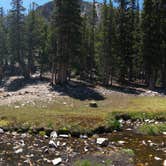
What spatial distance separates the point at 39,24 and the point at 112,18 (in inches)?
688

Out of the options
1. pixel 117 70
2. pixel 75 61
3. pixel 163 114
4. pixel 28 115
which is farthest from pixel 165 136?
pixel 75 61

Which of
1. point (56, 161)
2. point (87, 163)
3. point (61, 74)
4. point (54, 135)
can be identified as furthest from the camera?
point (61, 74)

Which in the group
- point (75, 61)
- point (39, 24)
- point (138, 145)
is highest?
point (39, 24)

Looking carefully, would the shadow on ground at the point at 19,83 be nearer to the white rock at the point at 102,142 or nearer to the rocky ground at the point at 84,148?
the rocky ground at the point at 84,148

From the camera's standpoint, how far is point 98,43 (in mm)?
66062

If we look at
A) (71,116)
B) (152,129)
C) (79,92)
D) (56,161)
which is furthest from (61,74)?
(56,161)

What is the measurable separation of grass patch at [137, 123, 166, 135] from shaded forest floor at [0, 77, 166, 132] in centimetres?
255

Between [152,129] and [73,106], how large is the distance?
14128 millimetres

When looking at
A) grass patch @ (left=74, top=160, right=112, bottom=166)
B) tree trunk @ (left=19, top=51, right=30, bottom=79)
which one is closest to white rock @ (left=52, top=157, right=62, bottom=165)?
grass patch @ (left=74, top=160, right=112, bottom=166)

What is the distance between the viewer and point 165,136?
29.4 meters

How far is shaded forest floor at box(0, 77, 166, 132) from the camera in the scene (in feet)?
98.8

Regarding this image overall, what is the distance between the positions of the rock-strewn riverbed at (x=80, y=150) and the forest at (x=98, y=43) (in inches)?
1225

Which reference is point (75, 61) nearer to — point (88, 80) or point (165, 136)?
point (88, 80)

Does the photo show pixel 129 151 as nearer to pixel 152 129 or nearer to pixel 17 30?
pixel 152 129
